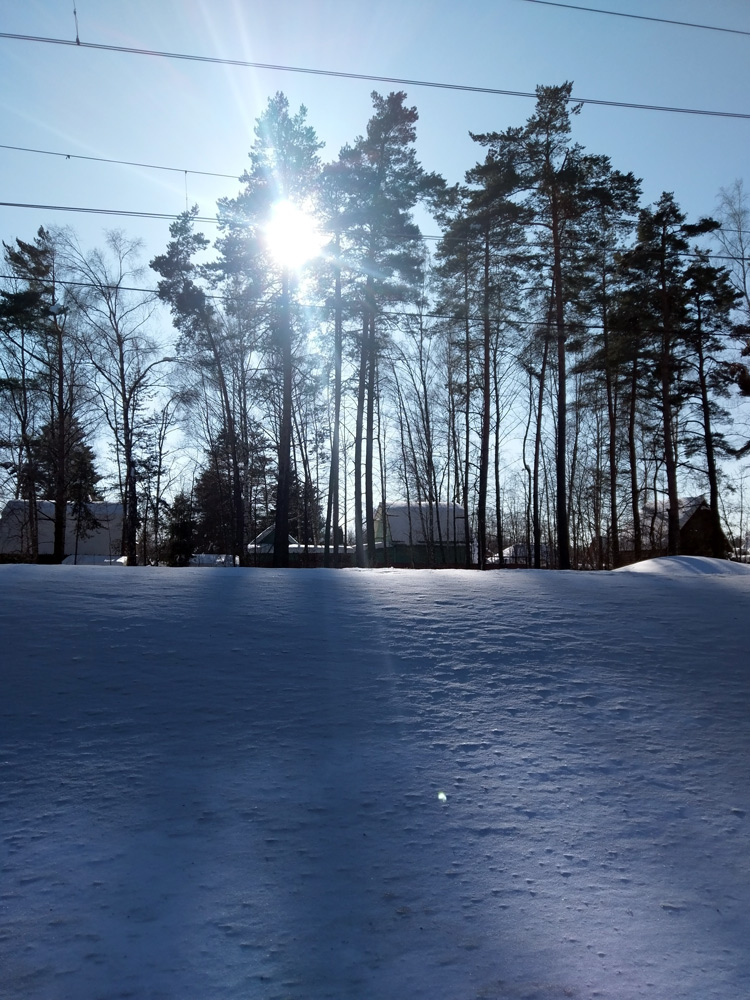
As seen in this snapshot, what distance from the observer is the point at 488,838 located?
3227 millimetres

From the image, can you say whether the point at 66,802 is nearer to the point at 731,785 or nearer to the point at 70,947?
the point at 70,947

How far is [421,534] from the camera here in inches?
1334

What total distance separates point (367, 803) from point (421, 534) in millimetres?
30480

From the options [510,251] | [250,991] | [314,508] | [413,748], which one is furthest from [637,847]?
[314,508]

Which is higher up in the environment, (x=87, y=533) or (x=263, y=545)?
(x=87, y=533)

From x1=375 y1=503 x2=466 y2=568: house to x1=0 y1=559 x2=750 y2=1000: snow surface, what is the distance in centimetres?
2332

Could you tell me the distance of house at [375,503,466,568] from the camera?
30.5 metres

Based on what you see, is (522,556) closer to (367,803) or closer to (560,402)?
(560,402)

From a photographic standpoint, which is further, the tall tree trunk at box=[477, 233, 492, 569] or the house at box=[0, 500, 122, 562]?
the house at box=[0, 500, 122, 562]

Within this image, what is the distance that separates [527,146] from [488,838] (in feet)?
65.5

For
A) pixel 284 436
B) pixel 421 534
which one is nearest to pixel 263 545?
pixel 421 534

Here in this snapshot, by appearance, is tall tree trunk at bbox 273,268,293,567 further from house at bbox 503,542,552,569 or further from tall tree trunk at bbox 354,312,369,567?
house at bbox 503,542,552,569

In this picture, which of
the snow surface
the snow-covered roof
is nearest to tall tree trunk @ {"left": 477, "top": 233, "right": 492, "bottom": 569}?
the snow-covered roof

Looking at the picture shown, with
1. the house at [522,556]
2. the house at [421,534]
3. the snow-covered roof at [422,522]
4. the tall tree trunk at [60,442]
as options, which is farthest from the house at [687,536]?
the tall tree trunk at [60,442]
